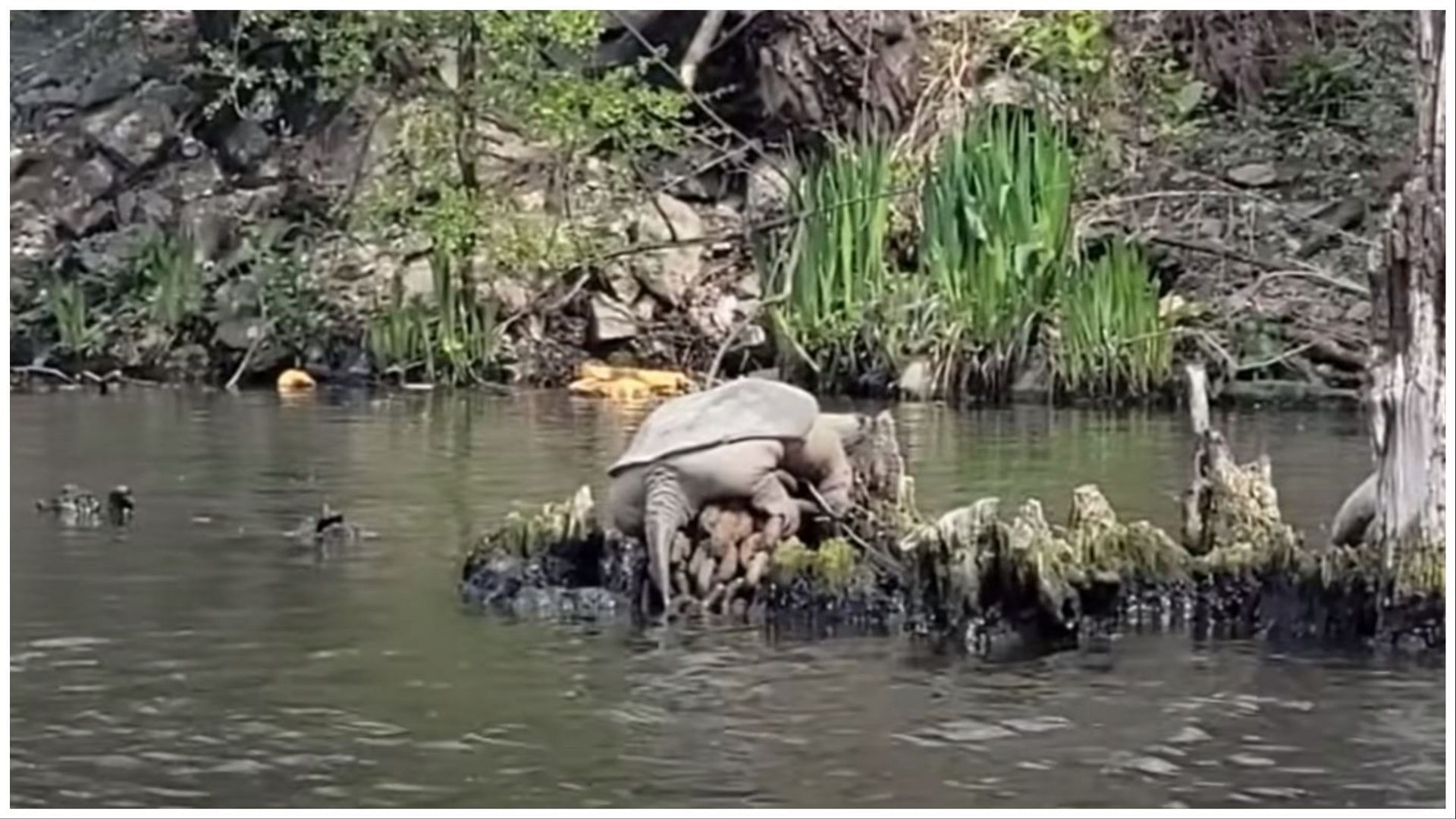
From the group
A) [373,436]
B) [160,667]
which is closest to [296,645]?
[160,667]

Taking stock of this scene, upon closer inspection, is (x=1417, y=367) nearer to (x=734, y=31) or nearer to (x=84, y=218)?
(x=734, y=31)

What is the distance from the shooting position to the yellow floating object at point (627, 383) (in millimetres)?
18000

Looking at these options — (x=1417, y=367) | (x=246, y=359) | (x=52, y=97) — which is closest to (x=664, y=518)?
(x=1417, y=367)

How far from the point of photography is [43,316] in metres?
20.8

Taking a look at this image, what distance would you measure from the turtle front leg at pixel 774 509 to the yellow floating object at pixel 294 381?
36.0ft

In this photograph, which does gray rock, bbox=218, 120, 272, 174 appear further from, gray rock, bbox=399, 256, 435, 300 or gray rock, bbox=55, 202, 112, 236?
gray rock, bbox=399, 256, 435, 300

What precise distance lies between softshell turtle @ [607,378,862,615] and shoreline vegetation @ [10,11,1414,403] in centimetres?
794

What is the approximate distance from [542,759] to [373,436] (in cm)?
859

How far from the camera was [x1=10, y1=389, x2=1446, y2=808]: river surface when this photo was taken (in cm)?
582

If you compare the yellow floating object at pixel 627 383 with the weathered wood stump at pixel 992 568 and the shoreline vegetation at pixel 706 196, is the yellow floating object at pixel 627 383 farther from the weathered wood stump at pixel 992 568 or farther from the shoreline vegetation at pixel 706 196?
the weathered wood stump at pixel 992 568

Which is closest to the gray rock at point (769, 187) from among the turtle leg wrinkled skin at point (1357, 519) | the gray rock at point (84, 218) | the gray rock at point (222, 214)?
the gray rock at point (222, 214)

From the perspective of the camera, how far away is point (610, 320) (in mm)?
20094

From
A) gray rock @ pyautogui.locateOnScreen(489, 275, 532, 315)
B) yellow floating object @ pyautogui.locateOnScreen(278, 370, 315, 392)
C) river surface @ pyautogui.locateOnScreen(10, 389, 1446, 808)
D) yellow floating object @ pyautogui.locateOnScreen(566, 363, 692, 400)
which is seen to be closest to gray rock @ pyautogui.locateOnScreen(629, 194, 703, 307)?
Result: gray rock @ pyautogui.locateOnScreen(489, 275, 532, 315)

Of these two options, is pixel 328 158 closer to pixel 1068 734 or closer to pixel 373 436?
pixel 373 436
